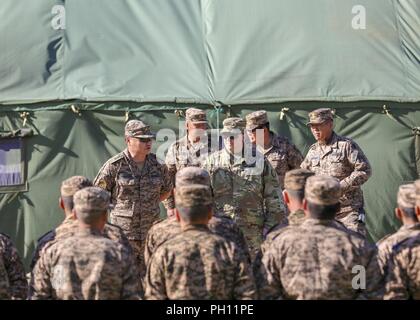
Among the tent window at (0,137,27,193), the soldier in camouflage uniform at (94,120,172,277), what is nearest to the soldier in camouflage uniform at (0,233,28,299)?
the soldier in camouflage uniform at (94,120,172,277)

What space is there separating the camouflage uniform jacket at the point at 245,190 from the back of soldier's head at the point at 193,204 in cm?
278

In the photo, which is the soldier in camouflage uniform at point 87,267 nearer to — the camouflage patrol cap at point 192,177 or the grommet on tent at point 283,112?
the camouflage patrol cap at point 192,177

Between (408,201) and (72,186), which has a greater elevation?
(72,186)

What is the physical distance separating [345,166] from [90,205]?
4.16 meters

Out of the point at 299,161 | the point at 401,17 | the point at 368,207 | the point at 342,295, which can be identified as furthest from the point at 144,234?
the point at 401,17

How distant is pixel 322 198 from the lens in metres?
6.16

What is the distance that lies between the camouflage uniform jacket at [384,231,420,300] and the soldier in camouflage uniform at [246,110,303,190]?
3550 mm

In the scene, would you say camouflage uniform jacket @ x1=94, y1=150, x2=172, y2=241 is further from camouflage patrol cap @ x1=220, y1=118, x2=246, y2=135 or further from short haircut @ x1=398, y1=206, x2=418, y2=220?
short haircut @ x1=398, y1=206, x2=418, y2=220

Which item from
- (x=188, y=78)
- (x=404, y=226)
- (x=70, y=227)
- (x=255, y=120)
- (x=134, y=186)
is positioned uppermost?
(x=188, y=78)

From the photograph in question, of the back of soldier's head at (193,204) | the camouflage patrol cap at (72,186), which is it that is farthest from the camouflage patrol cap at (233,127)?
the back of soldier's head at (193,204)

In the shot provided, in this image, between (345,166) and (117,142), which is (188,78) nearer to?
(117,142)

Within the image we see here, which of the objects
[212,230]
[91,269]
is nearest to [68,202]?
[212,230]

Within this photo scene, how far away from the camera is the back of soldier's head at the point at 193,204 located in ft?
19.8

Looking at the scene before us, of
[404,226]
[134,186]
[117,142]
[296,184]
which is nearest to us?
[404,226]
